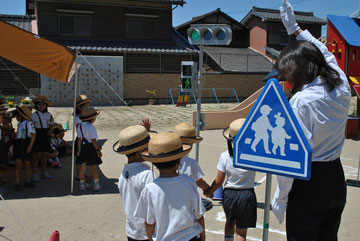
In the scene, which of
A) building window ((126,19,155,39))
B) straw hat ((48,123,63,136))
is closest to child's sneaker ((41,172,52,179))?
straw hat ((48,123,63,136))

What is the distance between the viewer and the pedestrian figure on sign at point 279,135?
1772 millimetres

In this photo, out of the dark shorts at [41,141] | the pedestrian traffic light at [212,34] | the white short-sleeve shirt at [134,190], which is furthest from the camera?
the dark shorts at [41,141]

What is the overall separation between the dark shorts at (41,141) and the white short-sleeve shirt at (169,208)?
14.1 ft

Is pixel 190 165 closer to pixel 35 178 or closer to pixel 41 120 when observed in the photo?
pixel 41 120

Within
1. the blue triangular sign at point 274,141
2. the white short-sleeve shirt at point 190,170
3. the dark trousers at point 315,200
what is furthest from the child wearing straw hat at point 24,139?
the dark trousers at point 315,200

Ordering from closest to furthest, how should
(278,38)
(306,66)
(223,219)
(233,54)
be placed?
(306,66), (223,219), (233,54), (278,38)

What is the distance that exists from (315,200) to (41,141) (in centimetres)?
511

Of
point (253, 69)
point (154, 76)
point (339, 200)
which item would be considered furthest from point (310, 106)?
point (253, 69)

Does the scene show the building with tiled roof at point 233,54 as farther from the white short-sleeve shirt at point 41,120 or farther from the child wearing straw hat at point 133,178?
the child wearing straw hat at point 133,178

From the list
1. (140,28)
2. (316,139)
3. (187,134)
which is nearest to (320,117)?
(316,139)

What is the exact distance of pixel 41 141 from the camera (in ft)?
19.3

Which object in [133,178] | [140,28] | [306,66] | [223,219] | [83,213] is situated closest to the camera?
[306,66]

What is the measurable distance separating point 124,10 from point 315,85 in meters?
20.5

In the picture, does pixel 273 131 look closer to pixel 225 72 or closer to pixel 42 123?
pixel 42 123
